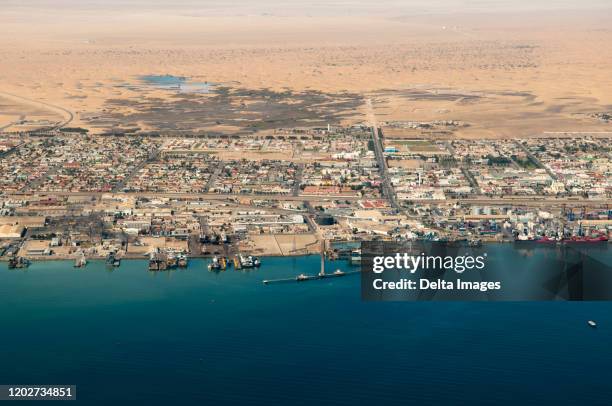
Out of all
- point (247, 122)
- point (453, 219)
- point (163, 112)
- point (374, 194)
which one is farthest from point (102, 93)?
point (453, 219)

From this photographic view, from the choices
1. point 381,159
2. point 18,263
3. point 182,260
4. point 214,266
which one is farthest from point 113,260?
point 381,159

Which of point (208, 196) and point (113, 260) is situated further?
point (208, 196)

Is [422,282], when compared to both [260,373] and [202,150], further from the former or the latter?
[202,150]

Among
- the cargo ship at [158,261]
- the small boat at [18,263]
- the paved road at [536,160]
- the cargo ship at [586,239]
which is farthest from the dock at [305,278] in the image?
the paved road at [536,160]

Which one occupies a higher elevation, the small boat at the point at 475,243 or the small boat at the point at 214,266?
the small boat at the point at 214,266

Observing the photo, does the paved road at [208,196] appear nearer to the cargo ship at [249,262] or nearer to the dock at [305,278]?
the cargo ship at [249,262]

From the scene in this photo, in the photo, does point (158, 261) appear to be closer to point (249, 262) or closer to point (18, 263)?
point (249, 262)

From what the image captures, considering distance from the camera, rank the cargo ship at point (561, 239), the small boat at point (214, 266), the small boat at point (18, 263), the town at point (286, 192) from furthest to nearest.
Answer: the town at point (286, 192), the cargo ship at point (561, 239), the small boat at point (18, 263), the small boat at point (214, 266)

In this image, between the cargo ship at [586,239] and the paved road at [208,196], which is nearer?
the cargo ship at [586,239]

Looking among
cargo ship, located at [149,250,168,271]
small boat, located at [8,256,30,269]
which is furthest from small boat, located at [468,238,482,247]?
small boat, located at [8,256,30,269]
